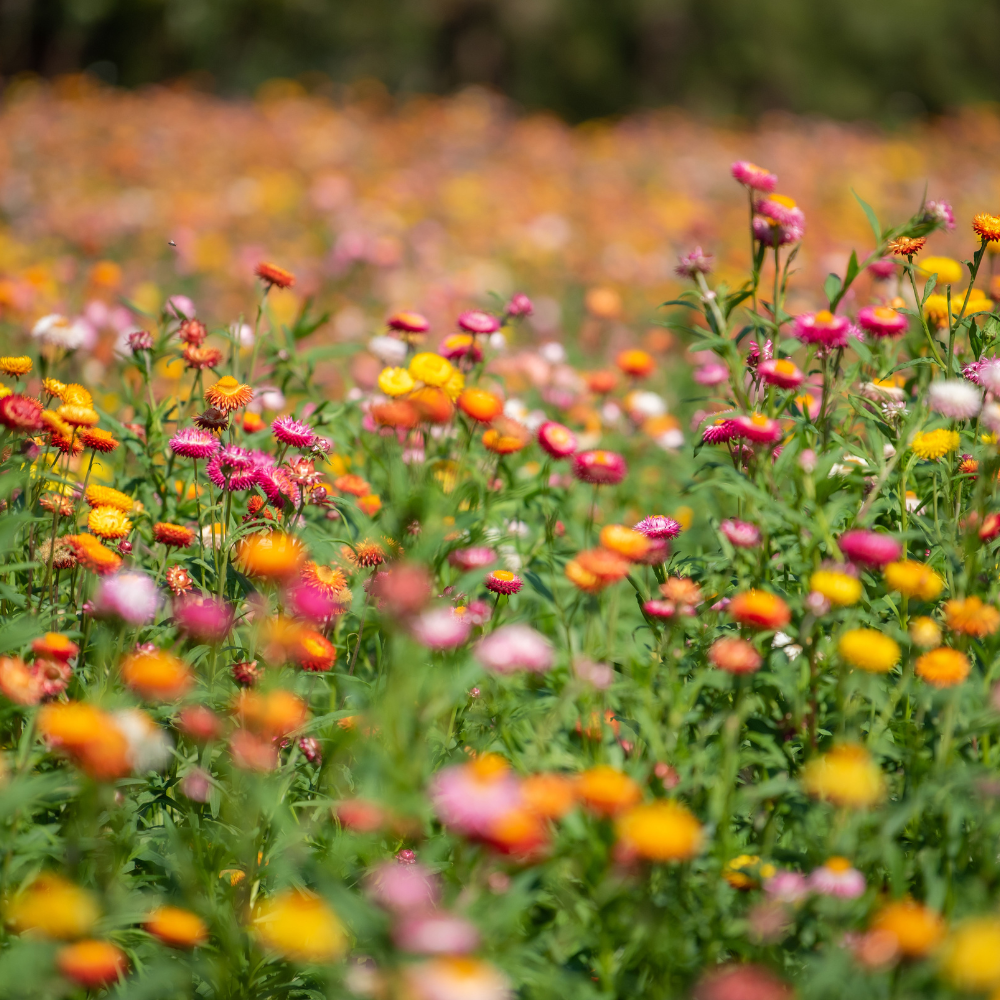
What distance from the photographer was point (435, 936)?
1191mm

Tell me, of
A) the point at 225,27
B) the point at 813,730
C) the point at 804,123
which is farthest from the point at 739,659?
the point at 225,27

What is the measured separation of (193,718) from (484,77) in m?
16.7

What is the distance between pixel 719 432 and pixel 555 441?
0.41 m

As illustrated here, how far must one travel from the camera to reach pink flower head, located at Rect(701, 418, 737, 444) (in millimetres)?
2163

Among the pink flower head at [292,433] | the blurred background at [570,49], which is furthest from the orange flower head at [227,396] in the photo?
the blurred background at [570,49]

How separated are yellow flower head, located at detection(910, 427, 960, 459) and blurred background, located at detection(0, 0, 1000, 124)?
15.4 metres

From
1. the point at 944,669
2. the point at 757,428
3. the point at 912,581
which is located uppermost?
the point at 757,428

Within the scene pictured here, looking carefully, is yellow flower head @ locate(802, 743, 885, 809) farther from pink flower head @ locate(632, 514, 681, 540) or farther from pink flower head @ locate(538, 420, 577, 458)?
pink flower head @ locate(538, 420, 577, 458)

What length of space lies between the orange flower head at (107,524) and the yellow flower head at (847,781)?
1.54 meters

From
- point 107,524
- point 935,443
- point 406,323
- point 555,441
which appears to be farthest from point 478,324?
point 935,443

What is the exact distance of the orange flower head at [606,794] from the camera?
1.40m

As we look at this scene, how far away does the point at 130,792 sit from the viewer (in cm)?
207

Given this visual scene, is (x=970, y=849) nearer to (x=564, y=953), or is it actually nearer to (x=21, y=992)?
→ (x=564, y=953)

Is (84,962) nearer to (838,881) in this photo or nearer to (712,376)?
(838,881)
